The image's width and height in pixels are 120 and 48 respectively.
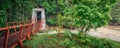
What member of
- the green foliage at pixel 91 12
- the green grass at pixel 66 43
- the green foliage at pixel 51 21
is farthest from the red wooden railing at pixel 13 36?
the green foliage at pixel 51 21

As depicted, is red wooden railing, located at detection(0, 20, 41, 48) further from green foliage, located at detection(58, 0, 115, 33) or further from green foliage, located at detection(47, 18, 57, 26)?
green foliage, located at detection(47, 18, 57, 26)

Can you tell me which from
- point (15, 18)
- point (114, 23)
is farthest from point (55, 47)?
point (114, 23)

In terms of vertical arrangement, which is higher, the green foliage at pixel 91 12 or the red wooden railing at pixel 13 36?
the green foliage at pixel 91 12

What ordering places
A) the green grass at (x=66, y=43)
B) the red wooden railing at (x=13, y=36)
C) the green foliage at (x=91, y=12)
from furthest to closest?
the green foliage at (x=91, y=12) → the green grass at (x=66, y=43) → the red wooden railing at (x=13, y=36)

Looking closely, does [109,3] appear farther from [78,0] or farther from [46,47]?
[46,47]

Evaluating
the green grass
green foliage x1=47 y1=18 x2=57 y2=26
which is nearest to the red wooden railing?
the green grass

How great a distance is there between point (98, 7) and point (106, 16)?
2.06ft

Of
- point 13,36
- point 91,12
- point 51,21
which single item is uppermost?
point 91,12

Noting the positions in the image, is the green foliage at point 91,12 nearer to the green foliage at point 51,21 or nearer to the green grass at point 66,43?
the green grass at point 66,43

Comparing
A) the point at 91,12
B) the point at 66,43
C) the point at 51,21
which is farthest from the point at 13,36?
the point at 51,21

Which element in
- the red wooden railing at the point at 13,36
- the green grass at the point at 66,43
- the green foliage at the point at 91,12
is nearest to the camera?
the red wooden railing at the point at 13,36

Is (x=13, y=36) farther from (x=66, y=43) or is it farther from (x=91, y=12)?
(x=91, y=12)

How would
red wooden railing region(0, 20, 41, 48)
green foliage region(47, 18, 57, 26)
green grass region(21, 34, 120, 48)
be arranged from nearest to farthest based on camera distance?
red wooden railing region(0, 20, 41, 48) < green grass region(21, 34, 120, 48) < green foliage region(47, 18, 57, 26)

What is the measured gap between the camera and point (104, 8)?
8.34m
